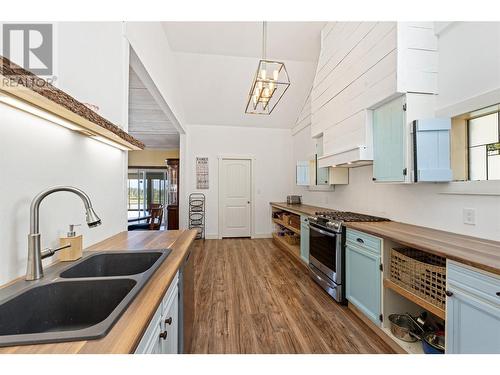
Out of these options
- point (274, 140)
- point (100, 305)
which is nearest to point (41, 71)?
point (100, 305)

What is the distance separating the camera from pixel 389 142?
88.4 inches

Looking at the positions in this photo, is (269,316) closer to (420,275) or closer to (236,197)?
(420,275)

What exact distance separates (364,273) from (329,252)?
0.55 meters

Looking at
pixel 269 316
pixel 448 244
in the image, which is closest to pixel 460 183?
pixel 448 244

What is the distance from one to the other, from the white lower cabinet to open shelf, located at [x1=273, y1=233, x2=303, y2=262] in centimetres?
280

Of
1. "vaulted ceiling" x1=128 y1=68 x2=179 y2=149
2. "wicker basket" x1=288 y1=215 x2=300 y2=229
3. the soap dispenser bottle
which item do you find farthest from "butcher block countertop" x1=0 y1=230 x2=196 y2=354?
"wicker basket" x1=288 y1=215 x2=300 y2=229

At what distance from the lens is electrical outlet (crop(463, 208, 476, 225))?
1781mm

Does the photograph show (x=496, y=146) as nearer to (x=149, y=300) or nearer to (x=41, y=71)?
(x=149, y=300)

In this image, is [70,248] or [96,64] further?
[96,64]

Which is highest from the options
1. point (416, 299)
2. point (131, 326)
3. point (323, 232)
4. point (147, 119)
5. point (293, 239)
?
point (147, 119)

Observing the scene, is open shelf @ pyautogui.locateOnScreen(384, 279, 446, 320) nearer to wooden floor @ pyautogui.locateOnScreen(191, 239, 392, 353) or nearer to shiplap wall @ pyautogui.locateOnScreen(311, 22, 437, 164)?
wooden floor @ pyautogui.locateOnScreen(191, 239, 392, 353)

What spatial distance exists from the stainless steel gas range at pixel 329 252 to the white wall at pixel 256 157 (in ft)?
9.54

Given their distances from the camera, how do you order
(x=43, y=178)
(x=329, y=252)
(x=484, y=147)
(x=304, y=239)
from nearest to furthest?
(x=43, y=178) < (x=484, y=147) < (x=329, y=252) < (x=304, y=239)

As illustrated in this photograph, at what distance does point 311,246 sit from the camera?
10.6 ft
